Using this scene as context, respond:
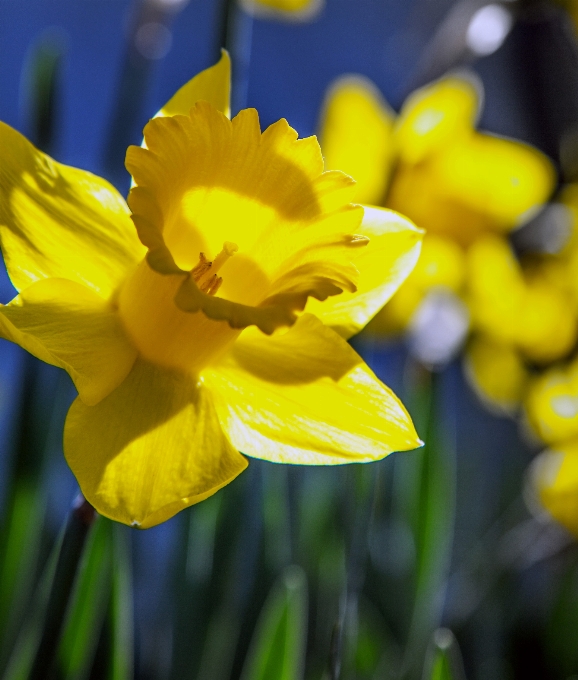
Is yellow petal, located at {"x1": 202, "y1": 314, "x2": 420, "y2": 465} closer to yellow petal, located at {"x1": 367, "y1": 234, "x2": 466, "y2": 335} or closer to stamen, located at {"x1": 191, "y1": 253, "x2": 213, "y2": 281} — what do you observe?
stamen, located at {"x1": 191, "y1": 253, "x2": 213, "y2": 281}

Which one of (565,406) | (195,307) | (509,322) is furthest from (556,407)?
(195,307)

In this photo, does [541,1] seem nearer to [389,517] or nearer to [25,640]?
[389,517]

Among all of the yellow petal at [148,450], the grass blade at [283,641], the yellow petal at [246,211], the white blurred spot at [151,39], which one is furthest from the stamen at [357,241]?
the white blurred spot at [151,39]

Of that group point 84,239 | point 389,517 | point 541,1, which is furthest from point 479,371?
→ point 84,239

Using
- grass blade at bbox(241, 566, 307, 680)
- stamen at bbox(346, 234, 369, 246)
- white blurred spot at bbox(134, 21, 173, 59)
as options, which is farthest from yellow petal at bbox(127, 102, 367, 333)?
white blurred spot at bbox(134, 21, 173, 59)

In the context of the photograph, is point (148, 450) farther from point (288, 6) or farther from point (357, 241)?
point (288, 6)
